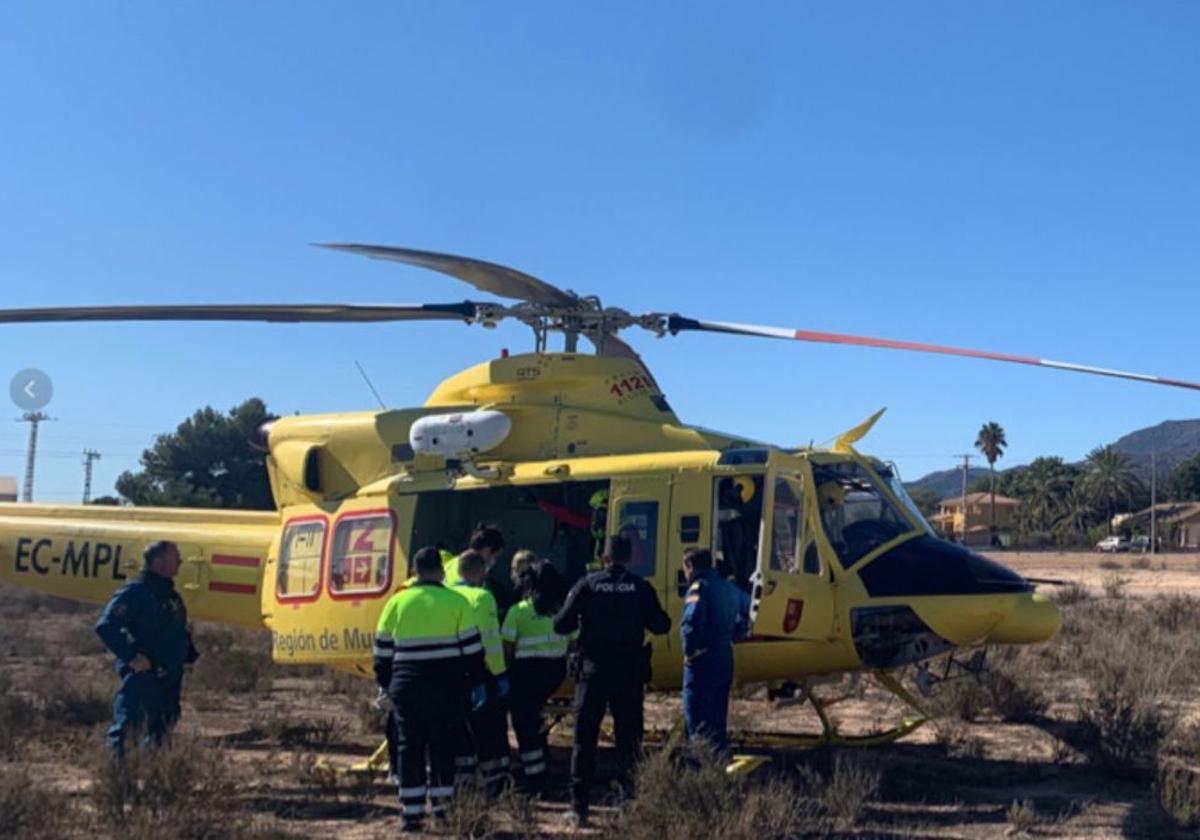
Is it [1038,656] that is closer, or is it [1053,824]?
[1053,824]

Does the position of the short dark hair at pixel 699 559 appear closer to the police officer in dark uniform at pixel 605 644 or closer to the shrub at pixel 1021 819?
the police officer in dark uniform at pixel 605 644

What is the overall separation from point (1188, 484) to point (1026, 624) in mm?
111698

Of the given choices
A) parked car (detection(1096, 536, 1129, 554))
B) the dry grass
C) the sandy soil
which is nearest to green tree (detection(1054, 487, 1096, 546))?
parked car (detection(1096, 536, 1129, 554))

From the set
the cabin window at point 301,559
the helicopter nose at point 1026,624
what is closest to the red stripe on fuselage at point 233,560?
the cabin window at point 301,559

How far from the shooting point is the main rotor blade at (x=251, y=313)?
32.8ft

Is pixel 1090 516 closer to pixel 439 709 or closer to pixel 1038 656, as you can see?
pixel 1038 656

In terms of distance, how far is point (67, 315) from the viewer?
10.2 metres

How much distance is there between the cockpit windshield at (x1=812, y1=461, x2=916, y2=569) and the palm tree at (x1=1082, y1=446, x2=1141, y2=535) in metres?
97.0

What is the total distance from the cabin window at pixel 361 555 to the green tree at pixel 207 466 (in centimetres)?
3516

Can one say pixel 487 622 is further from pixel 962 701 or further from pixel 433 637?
pixel 962 701

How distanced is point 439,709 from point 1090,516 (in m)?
102

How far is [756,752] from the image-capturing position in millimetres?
10664

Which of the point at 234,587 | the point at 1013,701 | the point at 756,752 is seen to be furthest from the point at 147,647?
the point at 1013,701

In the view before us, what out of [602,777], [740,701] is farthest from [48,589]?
[740,701]
